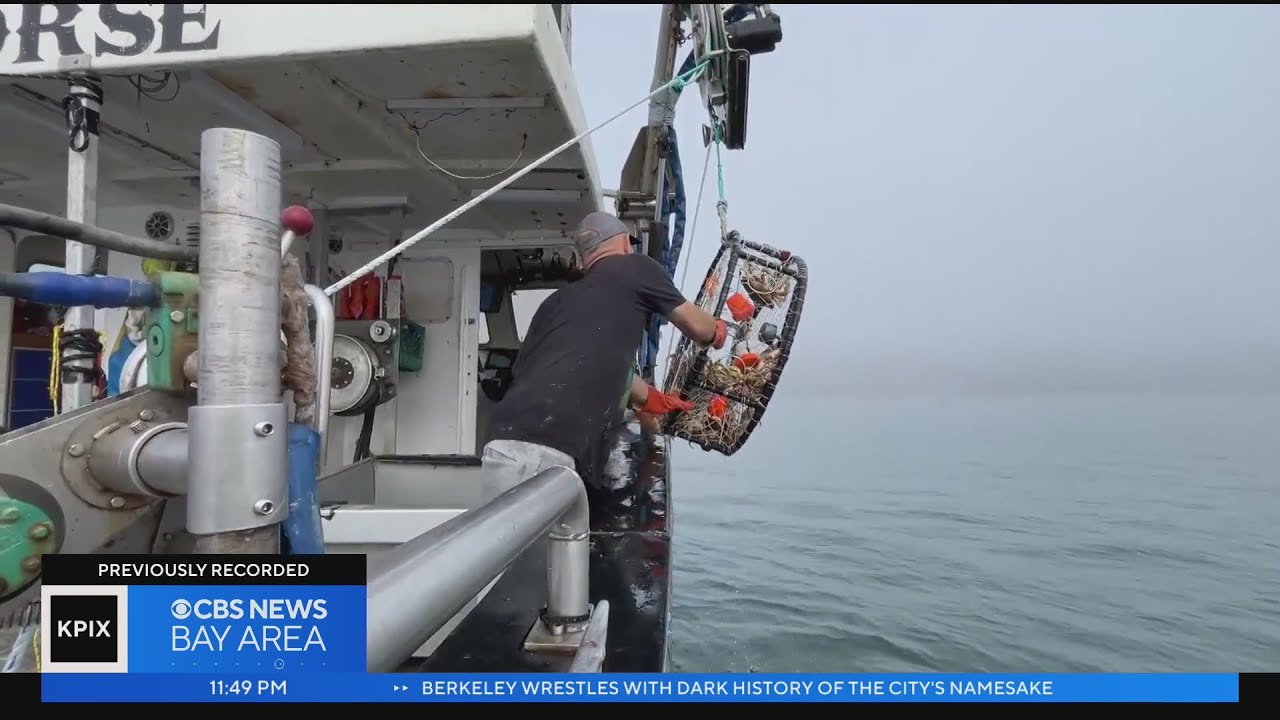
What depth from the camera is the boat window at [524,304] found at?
7.91 meters

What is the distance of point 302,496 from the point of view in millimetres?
1200

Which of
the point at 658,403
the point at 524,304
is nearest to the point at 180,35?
the point at 658,403

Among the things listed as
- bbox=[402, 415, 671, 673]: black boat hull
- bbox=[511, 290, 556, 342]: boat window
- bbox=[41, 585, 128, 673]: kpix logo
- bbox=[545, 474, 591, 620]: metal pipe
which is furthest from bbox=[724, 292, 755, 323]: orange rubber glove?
bbox=[511, 290, 556, 342]: boat window

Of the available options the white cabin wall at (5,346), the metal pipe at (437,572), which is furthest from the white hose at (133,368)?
the white cabin wall at (5,346)

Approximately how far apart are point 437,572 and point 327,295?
82cm

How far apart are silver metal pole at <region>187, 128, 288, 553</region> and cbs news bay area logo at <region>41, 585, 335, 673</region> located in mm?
121

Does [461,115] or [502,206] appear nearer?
[461,115]

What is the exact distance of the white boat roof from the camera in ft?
A: 7.41

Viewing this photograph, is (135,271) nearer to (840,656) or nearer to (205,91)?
(205,91)

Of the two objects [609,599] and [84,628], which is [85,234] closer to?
[84,628]

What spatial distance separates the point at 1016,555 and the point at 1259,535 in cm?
378

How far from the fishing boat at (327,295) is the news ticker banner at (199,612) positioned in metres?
0.06

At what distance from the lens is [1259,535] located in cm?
870
